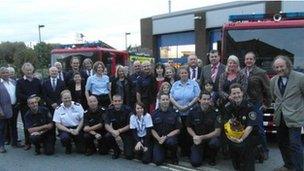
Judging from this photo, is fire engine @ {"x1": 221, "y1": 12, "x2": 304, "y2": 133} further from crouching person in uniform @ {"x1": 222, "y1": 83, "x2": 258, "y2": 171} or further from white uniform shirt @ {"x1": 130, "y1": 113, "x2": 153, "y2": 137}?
white uniform shirt @ {"x1": 130, "y1": 113, "x2": 153, "y2": 137}

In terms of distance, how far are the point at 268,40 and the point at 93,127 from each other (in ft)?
12.9

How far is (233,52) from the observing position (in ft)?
32.8

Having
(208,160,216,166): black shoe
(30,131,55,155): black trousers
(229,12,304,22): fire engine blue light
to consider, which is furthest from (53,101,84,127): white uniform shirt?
(229,12,304,22): fire engine blue light

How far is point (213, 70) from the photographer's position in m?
8.98

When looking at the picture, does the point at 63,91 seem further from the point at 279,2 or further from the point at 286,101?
the point at 279,2

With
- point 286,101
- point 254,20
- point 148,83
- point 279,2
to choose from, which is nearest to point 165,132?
point 148,83

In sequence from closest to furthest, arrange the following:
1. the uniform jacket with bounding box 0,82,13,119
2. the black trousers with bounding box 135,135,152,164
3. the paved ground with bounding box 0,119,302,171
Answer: the paved ground with bounding box 0,119,302,171
the black trousers with bounding box 135,135,152,164
the uniform jacket with bounding box 0,82,13,119

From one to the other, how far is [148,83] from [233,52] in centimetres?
187

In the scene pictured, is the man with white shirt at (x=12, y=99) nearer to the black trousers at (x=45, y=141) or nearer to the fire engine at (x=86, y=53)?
the black trousers at (x=45, y=141)

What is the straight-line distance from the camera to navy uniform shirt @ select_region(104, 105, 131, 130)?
9.27 metres

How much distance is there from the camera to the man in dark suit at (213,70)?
883cm

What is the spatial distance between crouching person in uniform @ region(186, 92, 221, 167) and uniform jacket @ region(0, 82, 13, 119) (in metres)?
3.99

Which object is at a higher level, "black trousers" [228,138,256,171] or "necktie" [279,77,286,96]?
"necktie" [279,77,286,96]

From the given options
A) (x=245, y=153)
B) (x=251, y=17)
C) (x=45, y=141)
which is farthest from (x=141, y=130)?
(x=251, y=17)
